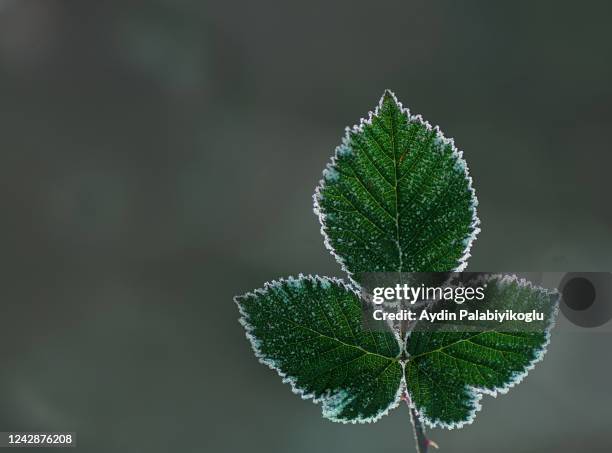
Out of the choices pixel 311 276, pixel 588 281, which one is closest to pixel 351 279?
pixel 311 276

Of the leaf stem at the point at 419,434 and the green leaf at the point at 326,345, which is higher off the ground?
the green leaf at the point at 326,345

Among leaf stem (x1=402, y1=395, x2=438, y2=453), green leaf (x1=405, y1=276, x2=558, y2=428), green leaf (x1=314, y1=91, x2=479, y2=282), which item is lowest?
leaf stem (x1=402, y1=395, x2=438, y2=453)

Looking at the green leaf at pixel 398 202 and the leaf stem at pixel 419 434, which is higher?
the green leaf at pixel 398 202

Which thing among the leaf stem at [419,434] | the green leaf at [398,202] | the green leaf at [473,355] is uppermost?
the green leaf at [398,202]

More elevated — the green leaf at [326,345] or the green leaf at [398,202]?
the green leaf at [398,202]
